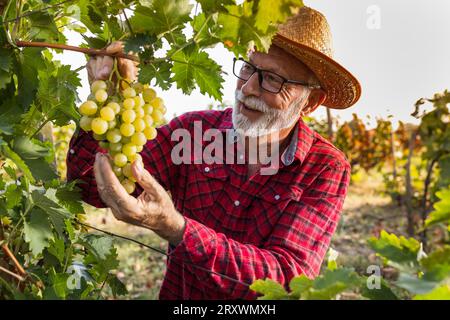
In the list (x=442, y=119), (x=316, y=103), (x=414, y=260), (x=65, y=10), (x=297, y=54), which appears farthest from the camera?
(x=442, y=119)

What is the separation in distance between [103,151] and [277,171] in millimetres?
901

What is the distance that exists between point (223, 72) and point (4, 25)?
1.97 feet

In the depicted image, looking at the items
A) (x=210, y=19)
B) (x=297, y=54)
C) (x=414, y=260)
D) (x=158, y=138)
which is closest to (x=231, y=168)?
(x=158, y=138)

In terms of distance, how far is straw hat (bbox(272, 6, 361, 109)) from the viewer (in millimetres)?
2703

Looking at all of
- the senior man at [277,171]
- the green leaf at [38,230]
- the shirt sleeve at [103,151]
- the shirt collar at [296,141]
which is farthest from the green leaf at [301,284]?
the shirt collar at [296,141]

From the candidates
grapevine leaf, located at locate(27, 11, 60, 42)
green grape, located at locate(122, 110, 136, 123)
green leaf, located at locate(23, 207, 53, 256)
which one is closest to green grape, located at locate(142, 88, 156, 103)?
green grape, located at locate(122, 110, 136, 123)

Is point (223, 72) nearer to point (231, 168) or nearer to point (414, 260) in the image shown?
point (414, 260)

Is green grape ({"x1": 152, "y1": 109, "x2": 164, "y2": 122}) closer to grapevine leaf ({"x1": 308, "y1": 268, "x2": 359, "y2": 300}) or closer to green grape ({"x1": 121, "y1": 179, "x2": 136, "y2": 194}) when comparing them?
green grape ({"x1": 121, "y1": 179, "x2": 136, "y2": 194})

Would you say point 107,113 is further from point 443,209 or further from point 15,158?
point 443,209

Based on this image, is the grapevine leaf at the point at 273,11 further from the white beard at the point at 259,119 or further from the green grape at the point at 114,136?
the white beard at the point at 259,119

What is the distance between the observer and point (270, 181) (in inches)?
111

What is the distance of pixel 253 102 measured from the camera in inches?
109

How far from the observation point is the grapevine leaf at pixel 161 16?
1466 mm

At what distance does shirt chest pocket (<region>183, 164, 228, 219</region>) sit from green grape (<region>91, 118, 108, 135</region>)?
1.44 metres
